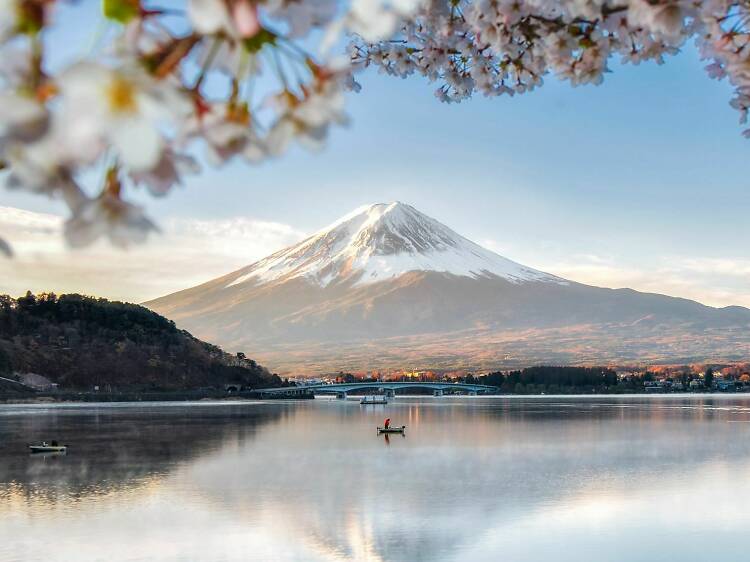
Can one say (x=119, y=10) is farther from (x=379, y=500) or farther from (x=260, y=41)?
(x=379, y=500)

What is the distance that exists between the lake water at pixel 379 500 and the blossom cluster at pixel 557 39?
8.92 m

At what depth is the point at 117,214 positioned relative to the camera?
3.22 ft

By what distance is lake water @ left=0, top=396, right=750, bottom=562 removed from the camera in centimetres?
1229

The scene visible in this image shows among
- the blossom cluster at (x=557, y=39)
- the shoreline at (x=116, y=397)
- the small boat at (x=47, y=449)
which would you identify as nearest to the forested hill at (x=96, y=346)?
the shoreline at (x=116, y=397)

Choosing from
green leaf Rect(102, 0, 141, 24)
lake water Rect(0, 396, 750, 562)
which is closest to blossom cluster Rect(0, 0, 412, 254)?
green leaf Rect(102, 0, 141, 24)

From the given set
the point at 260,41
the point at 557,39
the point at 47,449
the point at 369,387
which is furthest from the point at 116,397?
the point at 260,41

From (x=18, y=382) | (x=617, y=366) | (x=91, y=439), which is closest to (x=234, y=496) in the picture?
(x=91, y=439)

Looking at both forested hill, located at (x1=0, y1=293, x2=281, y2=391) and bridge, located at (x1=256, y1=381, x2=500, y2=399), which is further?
bridge, located at (x1=256, y1=381, x2=500, y2=399)

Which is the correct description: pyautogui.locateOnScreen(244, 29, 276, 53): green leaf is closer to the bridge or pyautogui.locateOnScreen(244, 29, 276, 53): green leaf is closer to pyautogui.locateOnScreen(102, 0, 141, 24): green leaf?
pyautogui.locateOnScreen(102, 0, 141, 24): green leaf

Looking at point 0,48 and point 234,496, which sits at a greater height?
point 0,48

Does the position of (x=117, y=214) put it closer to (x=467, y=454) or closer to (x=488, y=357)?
(x=467, y=454)

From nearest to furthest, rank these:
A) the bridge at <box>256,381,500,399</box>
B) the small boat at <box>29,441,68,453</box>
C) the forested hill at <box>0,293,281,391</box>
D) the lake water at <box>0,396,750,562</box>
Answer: the lake water at <box>0,396,750,562</box> → the small boat at <box>29,441,68,453</box> → the forested hill at <box>0,293,281,391</box> → the bridge at <box>256,381,500,399</box>

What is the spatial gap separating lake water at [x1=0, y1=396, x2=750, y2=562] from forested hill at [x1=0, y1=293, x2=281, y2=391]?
56.4 metres

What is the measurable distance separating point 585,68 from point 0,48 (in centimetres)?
198
